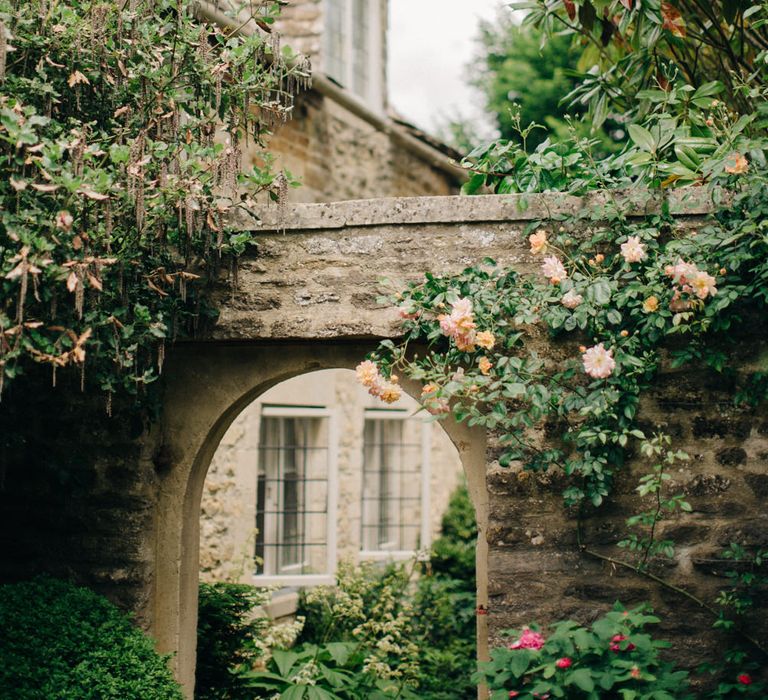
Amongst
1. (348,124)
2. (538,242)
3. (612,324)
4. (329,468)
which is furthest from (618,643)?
(348,124)

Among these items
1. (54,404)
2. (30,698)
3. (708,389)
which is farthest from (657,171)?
(30,698)

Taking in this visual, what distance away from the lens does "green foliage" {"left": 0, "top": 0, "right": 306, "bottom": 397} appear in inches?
156

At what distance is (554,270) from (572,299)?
16 centimetres

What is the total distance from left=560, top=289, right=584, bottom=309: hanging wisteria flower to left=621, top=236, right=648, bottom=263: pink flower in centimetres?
27

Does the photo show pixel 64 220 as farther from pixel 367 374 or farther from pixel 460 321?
pixel 460 321

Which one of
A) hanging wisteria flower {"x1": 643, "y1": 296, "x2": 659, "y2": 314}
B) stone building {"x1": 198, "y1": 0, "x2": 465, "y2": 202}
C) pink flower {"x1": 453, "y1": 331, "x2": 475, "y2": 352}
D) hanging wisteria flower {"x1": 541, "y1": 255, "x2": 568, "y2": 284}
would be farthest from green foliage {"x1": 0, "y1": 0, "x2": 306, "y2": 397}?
stone building {"x1": 198, "y1": 0, "x2": 465, "y2": 202}

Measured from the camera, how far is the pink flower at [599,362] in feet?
14.6

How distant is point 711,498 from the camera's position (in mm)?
4625

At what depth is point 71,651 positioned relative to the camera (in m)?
4.46

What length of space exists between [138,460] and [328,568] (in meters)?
4.22

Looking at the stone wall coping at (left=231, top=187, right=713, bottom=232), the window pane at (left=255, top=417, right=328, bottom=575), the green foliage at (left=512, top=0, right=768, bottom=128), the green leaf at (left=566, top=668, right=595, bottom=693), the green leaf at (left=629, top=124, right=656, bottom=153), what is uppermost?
the green foliage at (left=512, top=0, right=768, bottom=128)

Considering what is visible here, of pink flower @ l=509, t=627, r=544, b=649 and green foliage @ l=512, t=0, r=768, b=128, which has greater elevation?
green foliage @ l=512, t=0, r=768, b=128

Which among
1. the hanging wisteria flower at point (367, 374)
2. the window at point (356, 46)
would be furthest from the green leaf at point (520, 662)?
the window at point (356, 46)

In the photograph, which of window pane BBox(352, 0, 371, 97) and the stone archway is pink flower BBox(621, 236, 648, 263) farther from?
window pane BBox(352, 0, 371, 97)
